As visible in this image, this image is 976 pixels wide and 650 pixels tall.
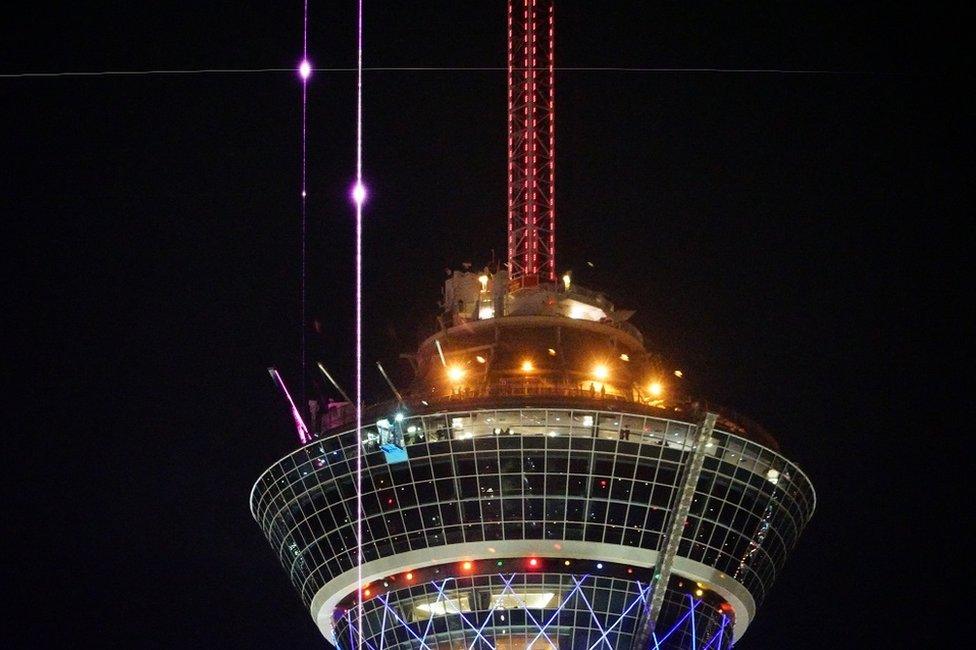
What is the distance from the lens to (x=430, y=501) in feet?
400

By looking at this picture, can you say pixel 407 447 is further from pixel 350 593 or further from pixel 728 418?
pixel 728 418

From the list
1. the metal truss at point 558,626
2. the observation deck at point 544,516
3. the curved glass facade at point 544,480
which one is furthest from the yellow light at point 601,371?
the metal truss at point 558,626

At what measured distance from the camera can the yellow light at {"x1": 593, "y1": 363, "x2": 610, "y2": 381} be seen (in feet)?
429

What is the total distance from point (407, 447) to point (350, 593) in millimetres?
11130

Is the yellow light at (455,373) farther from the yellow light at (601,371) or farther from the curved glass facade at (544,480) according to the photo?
the curved glass facade at (544,480)

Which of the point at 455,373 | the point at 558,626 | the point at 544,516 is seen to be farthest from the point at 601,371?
the point at 558,626

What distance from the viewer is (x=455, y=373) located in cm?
13225

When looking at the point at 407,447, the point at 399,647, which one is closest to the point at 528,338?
the point at 407,447

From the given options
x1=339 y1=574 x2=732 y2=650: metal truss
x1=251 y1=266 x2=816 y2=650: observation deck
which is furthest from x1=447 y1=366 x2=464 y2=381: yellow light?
x1=339 y1=574 x2=732 y2=650: metal truss

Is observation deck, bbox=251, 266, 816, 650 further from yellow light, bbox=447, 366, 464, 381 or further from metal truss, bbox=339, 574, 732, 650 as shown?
yellow light, bbox=447, 366, 464, 381

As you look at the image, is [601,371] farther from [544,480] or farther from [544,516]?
[544,516]

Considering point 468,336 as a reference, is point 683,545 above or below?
below

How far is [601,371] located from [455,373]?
981 cm

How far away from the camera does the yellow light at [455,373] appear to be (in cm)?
13175
